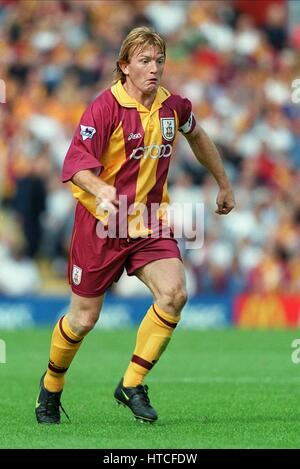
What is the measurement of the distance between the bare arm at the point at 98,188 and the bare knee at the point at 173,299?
0.71 meters

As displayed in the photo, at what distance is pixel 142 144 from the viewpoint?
749 centimetres

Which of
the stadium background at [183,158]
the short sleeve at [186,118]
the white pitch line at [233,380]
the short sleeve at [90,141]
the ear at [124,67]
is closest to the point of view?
the short sleeve at [90,141]

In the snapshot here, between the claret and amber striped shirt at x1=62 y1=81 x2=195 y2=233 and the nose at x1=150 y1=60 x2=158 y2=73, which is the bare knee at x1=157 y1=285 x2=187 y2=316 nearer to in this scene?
the claret and amber striped shirt at x1=62 y1=81 x2=195 y2=233

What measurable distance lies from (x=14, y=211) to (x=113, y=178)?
372 inches

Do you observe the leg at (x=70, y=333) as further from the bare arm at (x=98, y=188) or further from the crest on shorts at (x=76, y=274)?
the bare arm at (x=98, y=188)

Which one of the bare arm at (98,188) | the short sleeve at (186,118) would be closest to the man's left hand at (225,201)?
the short sleeve at (186,118)

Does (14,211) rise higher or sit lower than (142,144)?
lower

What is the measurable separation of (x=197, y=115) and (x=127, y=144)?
11.6m

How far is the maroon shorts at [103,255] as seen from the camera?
295 inches

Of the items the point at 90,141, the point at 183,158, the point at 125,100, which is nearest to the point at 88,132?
the point at 90,141

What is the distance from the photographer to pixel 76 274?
7574 millimetres

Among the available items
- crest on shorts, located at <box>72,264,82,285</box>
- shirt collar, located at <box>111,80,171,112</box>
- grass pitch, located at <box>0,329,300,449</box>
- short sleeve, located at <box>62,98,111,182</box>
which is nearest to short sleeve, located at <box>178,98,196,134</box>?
shirt collar, located at <box>111,80,171,112</box>
